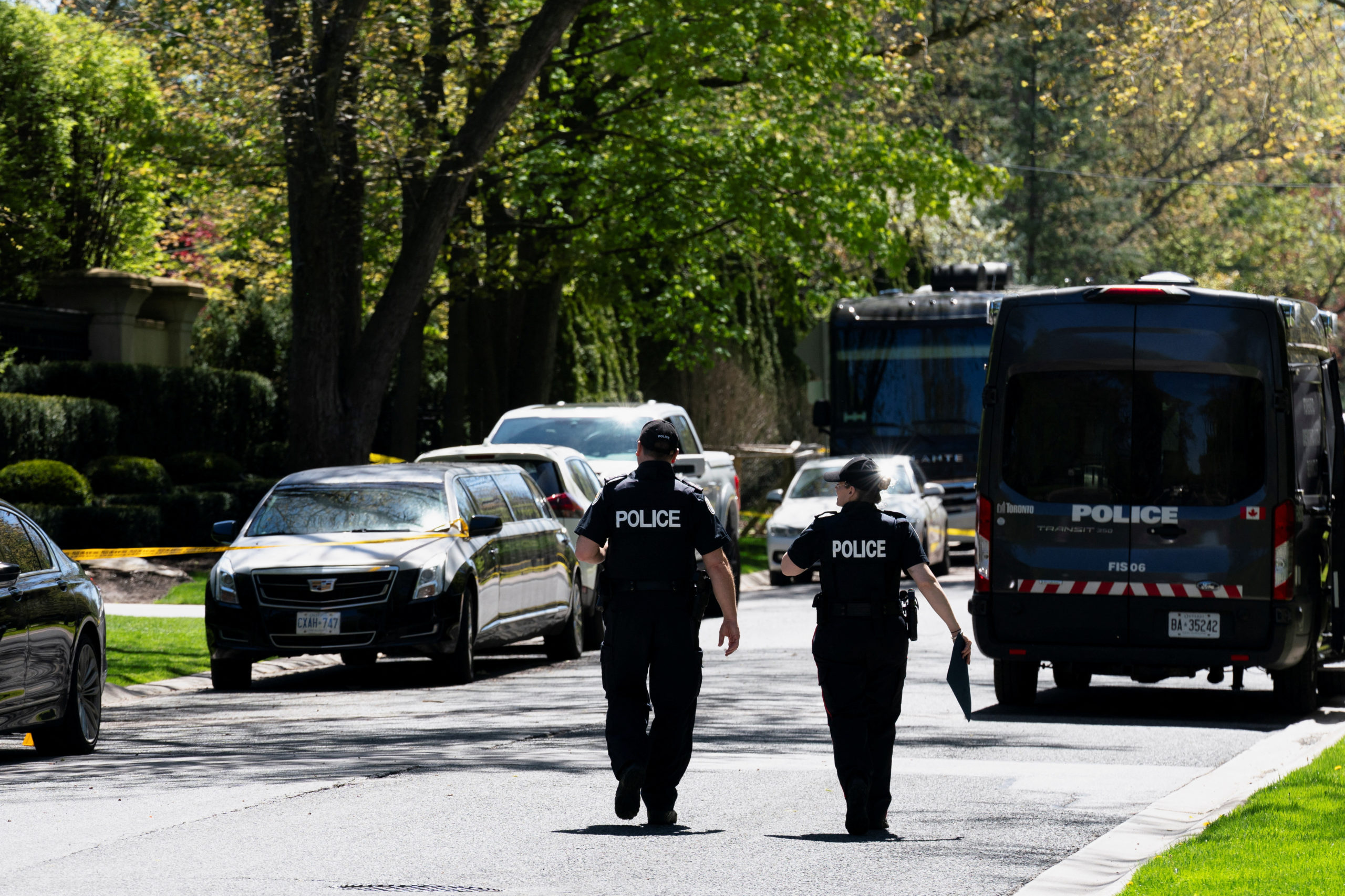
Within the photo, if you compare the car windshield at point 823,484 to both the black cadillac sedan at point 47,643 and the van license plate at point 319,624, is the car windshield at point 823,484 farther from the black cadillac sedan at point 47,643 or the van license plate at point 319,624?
the black cadillac sedan at point 47,643

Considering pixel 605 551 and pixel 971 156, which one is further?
pixel 971 156

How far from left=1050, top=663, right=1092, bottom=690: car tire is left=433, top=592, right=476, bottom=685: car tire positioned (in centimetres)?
429

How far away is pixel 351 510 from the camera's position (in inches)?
604

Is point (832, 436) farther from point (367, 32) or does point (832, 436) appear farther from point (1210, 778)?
point (1210, 778)

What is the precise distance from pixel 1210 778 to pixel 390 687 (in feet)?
23.1

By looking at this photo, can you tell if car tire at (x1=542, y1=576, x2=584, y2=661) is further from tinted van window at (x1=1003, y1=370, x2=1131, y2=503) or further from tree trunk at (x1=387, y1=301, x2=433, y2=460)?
tree trunk at (x1=387, y1=301, x2=433, y2=460)

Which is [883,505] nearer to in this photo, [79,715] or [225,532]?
[225,532]

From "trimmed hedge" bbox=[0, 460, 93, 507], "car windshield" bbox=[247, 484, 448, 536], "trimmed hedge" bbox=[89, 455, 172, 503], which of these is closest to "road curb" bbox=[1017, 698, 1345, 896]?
"car windshield" bbox=[247, 484, 448, 536]

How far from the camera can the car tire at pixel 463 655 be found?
48.5 feet

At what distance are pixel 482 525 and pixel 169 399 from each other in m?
13.4

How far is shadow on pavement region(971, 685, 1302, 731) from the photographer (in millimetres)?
12656

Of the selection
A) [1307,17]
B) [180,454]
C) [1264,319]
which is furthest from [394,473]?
[180,454]

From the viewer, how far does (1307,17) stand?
18.9 m

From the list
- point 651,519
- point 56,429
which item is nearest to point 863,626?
point 651,519
